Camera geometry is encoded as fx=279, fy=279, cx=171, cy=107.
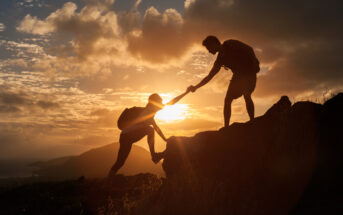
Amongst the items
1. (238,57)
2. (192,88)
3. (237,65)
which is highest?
(238,57)

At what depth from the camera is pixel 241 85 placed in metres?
7.95

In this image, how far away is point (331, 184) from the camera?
17.3 feet

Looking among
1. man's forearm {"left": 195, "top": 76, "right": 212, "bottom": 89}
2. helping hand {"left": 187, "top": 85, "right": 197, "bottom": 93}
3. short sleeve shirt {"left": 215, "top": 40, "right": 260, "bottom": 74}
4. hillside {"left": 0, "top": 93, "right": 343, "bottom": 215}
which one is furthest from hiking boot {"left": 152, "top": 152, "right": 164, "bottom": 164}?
short sleeve shirt {"left": 215, "top": 40, "right": 260, "bottom": 74}

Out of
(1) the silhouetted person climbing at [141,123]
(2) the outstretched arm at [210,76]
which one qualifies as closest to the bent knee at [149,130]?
(1) the silhouetted person climbing at [141,123]

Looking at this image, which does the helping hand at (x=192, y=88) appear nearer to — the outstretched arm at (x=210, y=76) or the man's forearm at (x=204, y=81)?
the outstretched arm at (x=210, y=76)

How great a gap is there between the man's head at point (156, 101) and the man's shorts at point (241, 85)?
7.53 ft

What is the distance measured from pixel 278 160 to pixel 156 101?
4406 millimetres

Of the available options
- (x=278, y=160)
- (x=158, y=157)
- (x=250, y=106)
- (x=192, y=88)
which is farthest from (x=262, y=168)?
(x=158, y=157)

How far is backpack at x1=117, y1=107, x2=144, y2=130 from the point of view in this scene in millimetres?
9406

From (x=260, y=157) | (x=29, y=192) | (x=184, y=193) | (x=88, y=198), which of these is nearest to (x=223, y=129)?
(x=260, y=157)

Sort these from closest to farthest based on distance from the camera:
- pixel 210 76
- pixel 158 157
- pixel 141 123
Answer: pixel 210 76 < pixel 158 157 < pixel 141 123

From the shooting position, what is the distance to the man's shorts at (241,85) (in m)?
7.96

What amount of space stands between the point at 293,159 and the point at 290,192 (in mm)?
704

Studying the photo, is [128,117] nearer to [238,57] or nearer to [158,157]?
[158,157]
